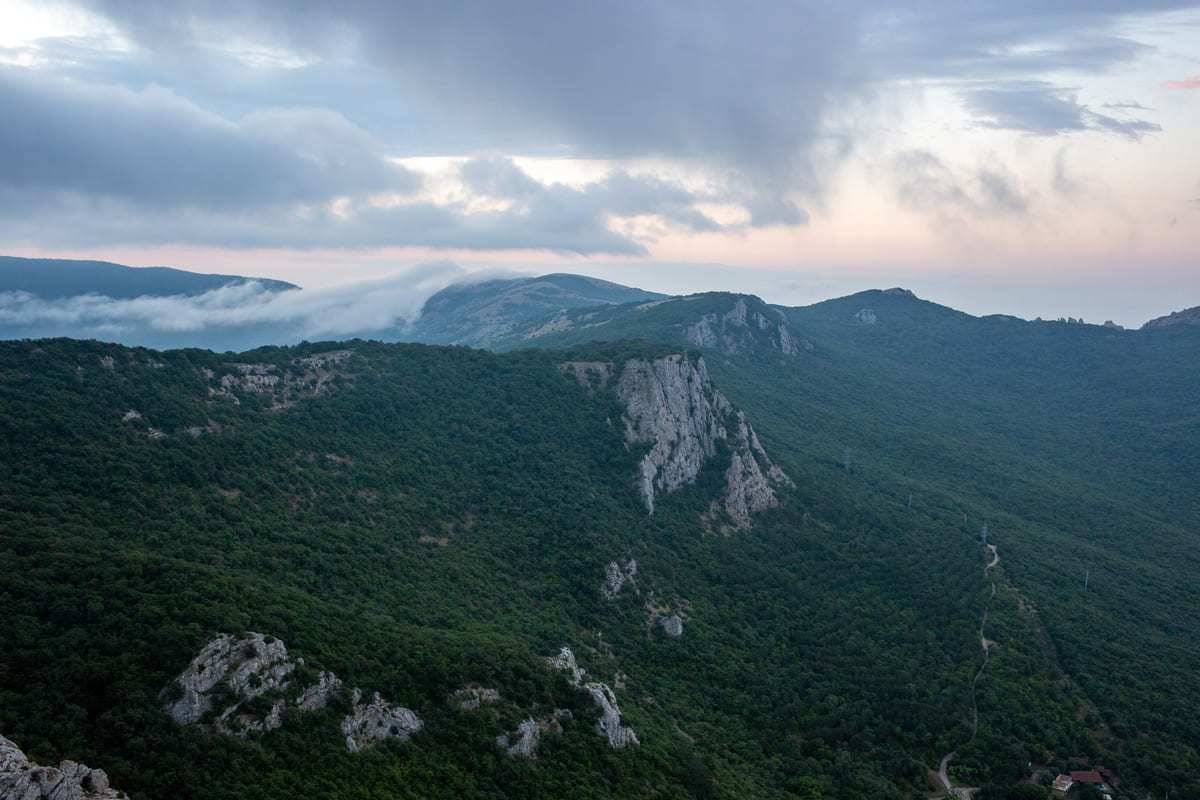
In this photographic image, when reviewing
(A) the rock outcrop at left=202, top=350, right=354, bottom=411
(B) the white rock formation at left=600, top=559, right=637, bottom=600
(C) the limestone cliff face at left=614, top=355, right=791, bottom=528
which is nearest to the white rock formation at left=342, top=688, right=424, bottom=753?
(B) the white rock formation at left=600, top=559, right=637, bottom=600

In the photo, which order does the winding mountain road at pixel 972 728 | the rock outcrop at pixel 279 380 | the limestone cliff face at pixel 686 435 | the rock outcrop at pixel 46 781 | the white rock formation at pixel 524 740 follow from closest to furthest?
the rock outcrop at pixel 46 781, the white rock formation at pixel 524 740, the winding mountain road at pixel 972 728, the rock outcrop at pixel 279 380, the limestone cliff face at pixel 686 435

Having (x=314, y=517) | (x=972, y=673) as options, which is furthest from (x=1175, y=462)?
(x=314, y=517)

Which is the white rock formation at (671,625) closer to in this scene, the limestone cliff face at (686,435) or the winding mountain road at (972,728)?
the limestone cliff face at (686,435)

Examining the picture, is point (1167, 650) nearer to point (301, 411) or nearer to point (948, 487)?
point (948, 487)

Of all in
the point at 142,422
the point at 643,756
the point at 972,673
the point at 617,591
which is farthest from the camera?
the point at 617,591

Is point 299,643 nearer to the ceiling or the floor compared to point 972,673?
nearer to the ceiling

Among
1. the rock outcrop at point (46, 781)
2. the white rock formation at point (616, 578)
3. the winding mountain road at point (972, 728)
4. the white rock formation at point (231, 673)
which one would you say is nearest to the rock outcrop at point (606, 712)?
the white rock formation at point (616, 578)
